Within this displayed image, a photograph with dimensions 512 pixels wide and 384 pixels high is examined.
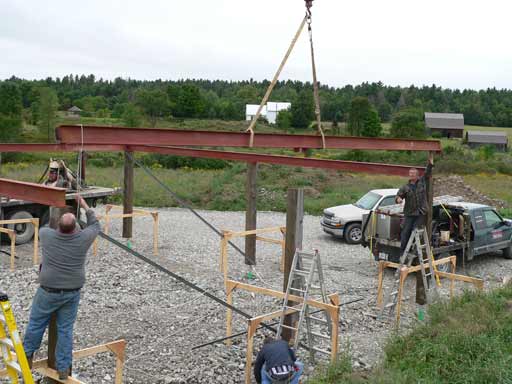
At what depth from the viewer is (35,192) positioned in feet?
17.3

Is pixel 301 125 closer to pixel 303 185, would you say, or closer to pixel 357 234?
pixel 303 185

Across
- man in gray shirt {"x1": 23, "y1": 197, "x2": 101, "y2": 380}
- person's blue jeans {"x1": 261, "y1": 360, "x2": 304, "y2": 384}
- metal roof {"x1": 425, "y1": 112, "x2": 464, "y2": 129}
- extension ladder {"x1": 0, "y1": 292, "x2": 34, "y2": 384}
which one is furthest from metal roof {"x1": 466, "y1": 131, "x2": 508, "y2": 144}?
extension ladder {"x1": 0, "y1": 292, "x2": 34, "y2": 384}

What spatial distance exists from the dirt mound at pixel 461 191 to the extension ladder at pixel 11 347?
2076 cm

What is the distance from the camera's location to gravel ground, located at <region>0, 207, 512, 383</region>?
25.2 feet

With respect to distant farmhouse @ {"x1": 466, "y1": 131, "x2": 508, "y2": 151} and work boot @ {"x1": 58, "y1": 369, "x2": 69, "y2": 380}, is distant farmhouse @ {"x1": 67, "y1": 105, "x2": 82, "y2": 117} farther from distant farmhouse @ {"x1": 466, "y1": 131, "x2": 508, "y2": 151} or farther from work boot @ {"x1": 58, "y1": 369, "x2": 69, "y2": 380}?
work boot @ {"x1": 58, "y1": 369, "x2": 69, "y2": 380}

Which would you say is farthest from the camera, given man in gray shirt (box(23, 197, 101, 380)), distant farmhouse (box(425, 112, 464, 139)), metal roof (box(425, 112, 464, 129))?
Answer: metal roof (box(425, 112, 464, 129))

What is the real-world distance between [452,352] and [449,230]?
7183 millimetres

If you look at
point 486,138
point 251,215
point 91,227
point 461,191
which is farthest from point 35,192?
point 486,138

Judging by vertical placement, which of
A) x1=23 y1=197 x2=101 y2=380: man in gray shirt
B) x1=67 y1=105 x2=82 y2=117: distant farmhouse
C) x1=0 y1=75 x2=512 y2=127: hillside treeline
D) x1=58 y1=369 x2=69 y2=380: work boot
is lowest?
x1=58 y1=369 x2=69 y2=380: work boot

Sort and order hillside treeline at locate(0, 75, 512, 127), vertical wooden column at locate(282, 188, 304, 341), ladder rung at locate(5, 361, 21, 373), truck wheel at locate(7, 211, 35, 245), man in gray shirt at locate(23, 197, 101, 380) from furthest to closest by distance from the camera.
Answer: hillside treeline at locate(0, 75, 512, 127) < truck wheel at locate(7, 211, 35, 245) < vertical wooden column at locate(282, 188, 304, 341) < man in gray shirt at locate(23, 197, 101, 380) < ladder rung at locate(5, 361, 21, 373)

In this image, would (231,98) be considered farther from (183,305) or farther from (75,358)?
(75,358)

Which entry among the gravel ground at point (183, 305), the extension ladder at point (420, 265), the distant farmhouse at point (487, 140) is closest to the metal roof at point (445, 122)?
the distant farmhouse at point (487, 140)

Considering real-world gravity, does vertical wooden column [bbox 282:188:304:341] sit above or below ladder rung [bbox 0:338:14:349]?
above

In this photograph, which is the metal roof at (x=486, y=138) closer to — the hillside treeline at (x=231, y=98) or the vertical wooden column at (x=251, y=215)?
the hillside treeline at (x=231, y=98)
